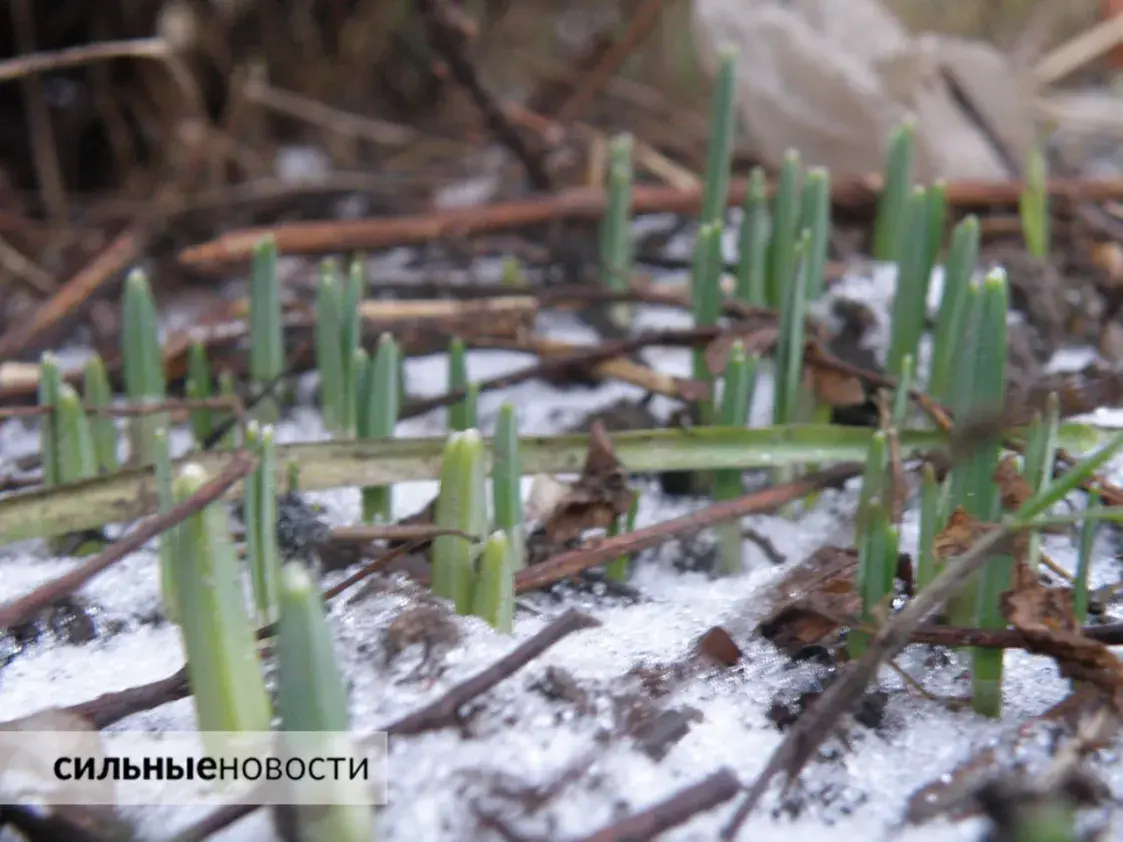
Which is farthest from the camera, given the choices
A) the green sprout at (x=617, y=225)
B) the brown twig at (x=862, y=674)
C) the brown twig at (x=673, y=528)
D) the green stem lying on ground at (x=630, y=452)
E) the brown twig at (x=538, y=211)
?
the brown twig at (x=538, y=211)

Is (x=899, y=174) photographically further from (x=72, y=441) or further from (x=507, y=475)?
(x=72, y=441)

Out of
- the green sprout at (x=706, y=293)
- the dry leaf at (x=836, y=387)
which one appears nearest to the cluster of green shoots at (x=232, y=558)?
the green sprout at (x=706, y=293)

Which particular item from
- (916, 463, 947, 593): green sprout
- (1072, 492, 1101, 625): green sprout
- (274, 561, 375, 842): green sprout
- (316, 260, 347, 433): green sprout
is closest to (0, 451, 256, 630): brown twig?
(274, 561, 375, 842): green sprout

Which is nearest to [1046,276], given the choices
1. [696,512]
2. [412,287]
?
[696,512]

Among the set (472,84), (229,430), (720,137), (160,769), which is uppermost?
(472,84)

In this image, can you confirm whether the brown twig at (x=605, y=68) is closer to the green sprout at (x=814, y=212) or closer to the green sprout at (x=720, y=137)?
the green sprout at (x=720, y=137)

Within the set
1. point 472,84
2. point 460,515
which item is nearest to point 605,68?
point 472,84

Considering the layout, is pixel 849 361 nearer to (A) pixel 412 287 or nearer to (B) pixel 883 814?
(A) pixel 412 287
